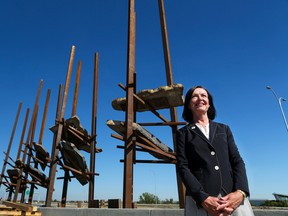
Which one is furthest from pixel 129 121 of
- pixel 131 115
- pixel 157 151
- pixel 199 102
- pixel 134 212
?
pixel 199 102

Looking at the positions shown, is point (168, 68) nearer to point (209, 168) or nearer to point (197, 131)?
point (197, 131)

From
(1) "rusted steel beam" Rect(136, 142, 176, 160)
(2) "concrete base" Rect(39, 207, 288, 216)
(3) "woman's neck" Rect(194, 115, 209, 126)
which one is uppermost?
(1) "rusted steel beam" Rect(136, 142, 176, 160)

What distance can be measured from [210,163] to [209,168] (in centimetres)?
4

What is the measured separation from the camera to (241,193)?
1711 mm

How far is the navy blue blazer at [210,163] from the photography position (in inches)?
68.8

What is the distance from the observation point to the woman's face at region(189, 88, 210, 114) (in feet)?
7.30

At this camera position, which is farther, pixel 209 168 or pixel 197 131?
pixel 197 131

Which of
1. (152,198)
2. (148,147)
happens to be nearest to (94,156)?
(148,147)

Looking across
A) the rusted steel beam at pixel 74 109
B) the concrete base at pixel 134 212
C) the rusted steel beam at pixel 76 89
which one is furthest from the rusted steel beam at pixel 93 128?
the concrete base at pixel 134 212

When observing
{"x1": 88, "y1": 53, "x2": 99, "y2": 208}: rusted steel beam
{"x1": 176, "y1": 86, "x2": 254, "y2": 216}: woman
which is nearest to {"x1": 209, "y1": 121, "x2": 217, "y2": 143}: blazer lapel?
{"x1": 176, "y1": 86, "x2": 254, "y2": 216}: woman

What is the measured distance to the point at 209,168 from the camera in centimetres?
182

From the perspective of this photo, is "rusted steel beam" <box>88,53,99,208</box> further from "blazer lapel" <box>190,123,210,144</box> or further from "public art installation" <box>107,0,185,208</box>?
"blazer lapel" <box>190,123,210,144</box>

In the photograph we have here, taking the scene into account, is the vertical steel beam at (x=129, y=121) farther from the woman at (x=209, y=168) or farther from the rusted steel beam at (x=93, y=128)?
the woman at (x=209, y=168)

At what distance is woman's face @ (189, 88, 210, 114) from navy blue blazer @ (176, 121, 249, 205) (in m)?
0.16
